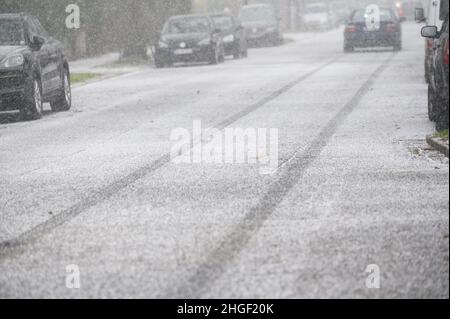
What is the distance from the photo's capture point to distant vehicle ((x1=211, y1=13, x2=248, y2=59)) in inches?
1645

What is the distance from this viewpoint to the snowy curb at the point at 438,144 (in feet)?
42.1

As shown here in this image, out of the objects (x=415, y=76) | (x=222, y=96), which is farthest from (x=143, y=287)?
(x=415, y=76)

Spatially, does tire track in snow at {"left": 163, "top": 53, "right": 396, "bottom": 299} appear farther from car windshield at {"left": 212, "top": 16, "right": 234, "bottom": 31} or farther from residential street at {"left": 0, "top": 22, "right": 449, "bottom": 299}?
car windshield at {"left": 212, "top": 16, "right": 234, "bottom": 31}

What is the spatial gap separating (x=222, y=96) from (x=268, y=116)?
4957 millimetres

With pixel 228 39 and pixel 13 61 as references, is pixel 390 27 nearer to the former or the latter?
pixel 228 39

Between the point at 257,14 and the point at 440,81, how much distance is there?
4354 centimetres

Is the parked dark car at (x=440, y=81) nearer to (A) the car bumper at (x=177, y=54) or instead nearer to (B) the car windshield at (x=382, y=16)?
(A) the car bumper at (x=177, y=54)

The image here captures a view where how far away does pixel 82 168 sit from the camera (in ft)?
41.3

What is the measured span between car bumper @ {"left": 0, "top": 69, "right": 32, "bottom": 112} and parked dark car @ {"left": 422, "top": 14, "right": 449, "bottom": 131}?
21.1 ft

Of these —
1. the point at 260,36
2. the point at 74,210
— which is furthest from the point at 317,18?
the point at 74,210

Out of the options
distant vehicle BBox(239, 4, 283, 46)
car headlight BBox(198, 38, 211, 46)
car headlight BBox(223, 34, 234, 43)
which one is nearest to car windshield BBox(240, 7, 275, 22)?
distant vehicle BBox(239, 4, 283, 46)
